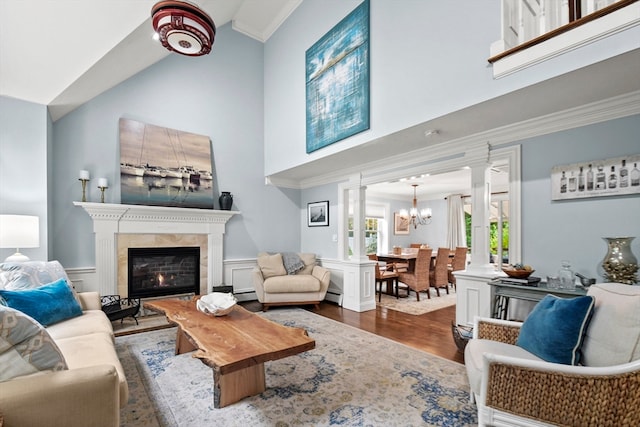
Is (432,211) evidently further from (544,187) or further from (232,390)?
(232,390)

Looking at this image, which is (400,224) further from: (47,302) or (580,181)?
(47,302)

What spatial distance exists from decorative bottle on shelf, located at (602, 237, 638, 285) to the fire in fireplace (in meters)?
4.90

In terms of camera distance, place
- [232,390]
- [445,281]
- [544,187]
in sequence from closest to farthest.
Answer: [232,390] < [544,187] < [445,281]

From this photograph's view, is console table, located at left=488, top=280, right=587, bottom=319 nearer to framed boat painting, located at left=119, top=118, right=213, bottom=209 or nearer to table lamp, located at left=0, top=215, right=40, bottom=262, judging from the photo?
framed boat painting, located at left=119, top=118, right=213, bottom=209

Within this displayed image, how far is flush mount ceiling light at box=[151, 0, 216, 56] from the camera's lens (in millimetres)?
2162

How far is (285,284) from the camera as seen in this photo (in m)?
4.60

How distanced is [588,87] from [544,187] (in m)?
0.92

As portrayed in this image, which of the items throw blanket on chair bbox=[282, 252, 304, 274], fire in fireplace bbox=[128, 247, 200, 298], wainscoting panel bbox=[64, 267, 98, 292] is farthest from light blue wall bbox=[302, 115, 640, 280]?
wainscoting panel bbox=[64, 267, 98, 292]

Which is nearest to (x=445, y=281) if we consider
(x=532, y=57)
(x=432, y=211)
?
(x=432, y=211)

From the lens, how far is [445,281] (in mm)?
5754

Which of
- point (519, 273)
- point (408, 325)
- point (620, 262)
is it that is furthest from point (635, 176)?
point (408, 325)

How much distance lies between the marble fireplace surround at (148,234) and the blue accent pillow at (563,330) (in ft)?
14.3

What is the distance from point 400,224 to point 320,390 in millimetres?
7331

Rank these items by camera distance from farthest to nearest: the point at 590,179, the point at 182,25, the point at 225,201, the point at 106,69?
the point at 225,201, the point at 106,69, the point at 590,179, the point at 182,25
